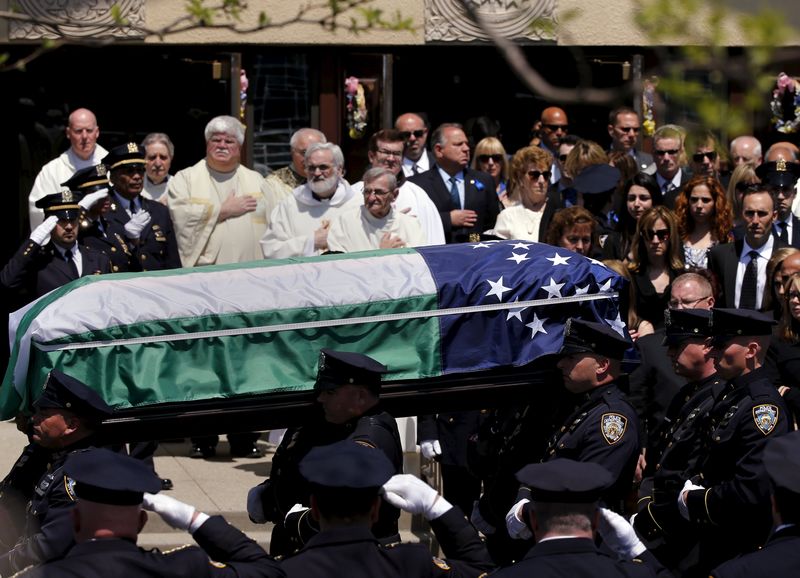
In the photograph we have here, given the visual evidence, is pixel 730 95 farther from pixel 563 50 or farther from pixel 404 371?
pixel 404 371

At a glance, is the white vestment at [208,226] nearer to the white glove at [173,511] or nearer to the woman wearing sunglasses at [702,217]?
the woman wearing sunglasses at [702,217]

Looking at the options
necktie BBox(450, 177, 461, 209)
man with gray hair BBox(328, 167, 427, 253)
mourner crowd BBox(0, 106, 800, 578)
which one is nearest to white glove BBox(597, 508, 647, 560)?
mourner crowd BBox(0, 106, 800, 578)

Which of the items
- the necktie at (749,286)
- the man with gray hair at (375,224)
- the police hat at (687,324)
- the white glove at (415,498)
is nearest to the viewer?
the white glove at (415,498)

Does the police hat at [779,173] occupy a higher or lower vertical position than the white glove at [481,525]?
higher

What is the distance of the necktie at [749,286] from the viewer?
8.27 m

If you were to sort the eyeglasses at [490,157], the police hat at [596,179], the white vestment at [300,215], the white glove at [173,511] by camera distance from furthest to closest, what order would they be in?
the eyeglasses at [490,157] < the police hat at [596,179] < the white vestment at [300,215] < the white glove at [173,511]

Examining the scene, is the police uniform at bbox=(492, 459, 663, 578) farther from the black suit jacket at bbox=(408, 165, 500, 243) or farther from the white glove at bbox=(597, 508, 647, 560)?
the black suit jacket at bbox=(408, 165, 500, 243)

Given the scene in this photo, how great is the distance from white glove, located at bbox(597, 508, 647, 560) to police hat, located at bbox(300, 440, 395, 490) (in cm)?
74

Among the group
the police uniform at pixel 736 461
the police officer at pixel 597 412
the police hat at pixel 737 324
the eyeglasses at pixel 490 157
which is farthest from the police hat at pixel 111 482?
the eyeglasses at pixel 490 157

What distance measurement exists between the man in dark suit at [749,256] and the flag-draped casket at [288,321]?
6.38ft

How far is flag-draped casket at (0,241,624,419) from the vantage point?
606cm

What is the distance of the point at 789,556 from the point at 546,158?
5.48 metres

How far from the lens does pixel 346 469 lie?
14.0 ft

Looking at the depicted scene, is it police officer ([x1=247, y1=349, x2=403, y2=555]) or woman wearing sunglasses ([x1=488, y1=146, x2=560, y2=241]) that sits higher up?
woman wearing sunglasses ([x1=488, y1=146, x2=560, y2=241])
